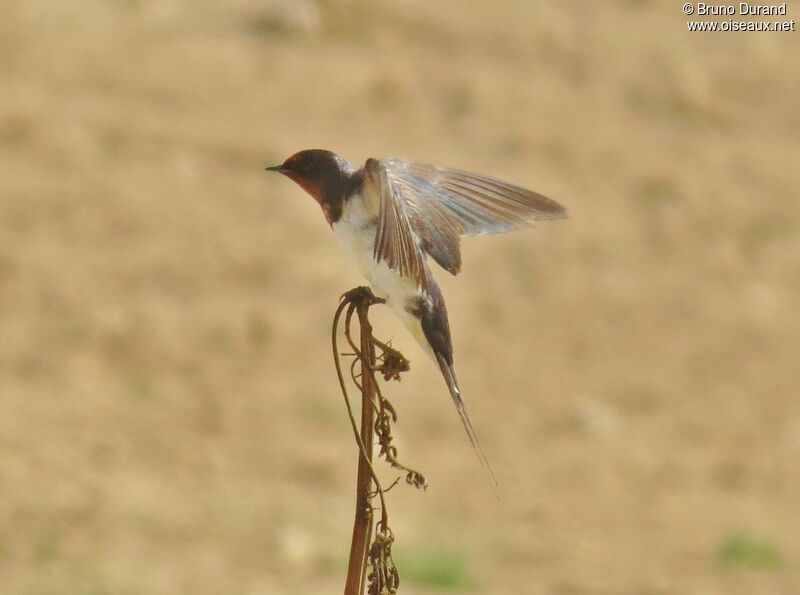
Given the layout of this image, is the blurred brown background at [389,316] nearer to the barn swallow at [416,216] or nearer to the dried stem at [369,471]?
the barn swallow at [416,216]

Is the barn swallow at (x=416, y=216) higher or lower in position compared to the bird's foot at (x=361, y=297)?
higher

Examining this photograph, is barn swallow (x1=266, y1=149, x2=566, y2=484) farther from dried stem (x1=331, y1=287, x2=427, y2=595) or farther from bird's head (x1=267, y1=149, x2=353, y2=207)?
dried stem (x1=331, y1=287, x2=427, y2=595)

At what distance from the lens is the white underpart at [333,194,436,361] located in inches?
99.0

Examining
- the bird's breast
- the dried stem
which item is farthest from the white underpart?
the dried stem

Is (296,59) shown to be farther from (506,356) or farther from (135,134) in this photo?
(506,356)

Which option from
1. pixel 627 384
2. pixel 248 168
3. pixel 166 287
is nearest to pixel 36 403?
pixel 166 287

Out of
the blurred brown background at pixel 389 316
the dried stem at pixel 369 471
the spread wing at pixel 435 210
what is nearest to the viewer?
the dried stem at pixel 369 471

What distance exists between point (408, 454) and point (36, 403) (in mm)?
1903

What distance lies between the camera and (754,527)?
735 cm

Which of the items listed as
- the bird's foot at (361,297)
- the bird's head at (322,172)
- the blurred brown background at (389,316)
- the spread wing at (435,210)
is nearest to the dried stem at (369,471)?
the bird's foot at (361,297)

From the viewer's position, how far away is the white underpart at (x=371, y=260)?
2.51 metres

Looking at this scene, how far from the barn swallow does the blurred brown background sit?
12.7 ft

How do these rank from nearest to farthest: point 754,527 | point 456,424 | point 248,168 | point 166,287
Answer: point 754,527
point 456,424
point 166,287
point 248,168

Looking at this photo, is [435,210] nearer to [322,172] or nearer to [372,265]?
[372,265]
